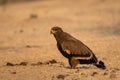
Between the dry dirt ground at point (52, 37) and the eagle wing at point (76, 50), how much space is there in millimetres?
302

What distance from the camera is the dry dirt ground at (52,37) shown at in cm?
1219

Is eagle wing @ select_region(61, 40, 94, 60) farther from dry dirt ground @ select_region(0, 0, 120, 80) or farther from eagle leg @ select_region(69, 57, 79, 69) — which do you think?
dry dirt ground @ select_region(0, 0, 120, 80)

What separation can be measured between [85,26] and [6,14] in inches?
380

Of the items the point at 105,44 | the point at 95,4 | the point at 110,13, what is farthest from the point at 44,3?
the point at 105,44

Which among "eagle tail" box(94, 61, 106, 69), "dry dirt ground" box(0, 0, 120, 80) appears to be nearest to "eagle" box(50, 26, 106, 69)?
"eagle tail" box(94, 61, 106, 69)

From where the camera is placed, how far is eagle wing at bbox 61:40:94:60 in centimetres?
1227

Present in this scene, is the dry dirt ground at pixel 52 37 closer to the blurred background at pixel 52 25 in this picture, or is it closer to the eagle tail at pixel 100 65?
the blurred background at pixel 52 25

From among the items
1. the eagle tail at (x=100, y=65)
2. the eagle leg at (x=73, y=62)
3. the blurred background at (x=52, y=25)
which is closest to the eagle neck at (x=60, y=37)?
the eagle leg at (x=73, y=62)

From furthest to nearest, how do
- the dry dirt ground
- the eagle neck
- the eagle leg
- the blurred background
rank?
the blurred background → the eagle neck → the eagle leg → the dry dirt ground

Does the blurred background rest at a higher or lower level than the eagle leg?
higher

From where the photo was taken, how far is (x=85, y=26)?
80.7 ft

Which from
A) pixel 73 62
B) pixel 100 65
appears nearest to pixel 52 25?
pixel 73 62

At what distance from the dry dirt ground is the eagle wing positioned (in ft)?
0.99

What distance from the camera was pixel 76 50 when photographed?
12.4 metres
